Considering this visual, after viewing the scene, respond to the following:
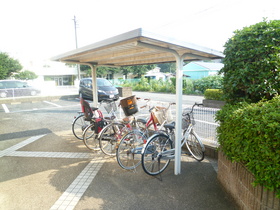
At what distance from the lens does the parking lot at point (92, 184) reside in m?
2.48

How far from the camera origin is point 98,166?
138 inches

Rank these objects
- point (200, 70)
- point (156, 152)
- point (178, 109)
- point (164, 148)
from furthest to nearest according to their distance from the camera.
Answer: point (200, 70)
point (164, 148)
point (156, 152)
point (178, 109)

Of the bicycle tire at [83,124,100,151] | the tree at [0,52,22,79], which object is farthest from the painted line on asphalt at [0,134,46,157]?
the tree at [0,52,22,79]

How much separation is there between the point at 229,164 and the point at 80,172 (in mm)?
2411

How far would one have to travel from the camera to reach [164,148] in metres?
3.30

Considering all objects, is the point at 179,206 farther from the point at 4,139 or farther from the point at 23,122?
the point at 23,122

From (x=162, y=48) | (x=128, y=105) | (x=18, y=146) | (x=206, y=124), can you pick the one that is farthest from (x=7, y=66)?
(x=162, y=48)

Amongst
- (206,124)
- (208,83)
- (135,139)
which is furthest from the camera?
(208,83)

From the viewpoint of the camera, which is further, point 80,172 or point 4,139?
point 4,139

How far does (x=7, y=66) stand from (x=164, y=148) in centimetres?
3390

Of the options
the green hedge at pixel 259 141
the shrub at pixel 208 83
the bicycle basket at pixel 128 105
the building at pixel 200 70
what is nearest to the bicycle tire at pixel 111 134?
the bicycle basket at pixel 128 105

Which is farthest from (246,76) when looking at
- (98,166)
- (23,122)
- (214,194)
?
(23,122)

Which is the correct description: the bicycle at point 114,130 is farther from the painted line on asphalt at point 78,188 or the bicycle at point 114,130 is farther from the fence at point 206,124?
the fence at point 206,124

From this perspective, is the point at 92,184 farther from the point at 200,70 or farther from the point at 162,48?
the point at 200,70
